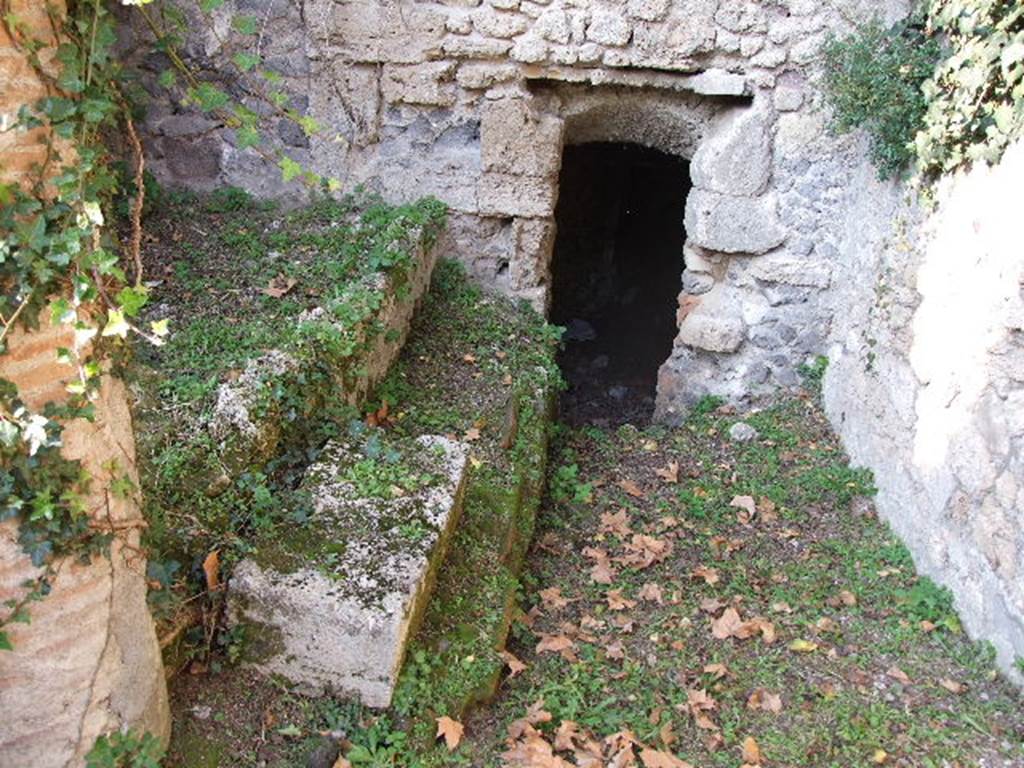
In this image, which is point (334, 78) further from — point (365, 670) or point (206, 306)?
point (365, 670)

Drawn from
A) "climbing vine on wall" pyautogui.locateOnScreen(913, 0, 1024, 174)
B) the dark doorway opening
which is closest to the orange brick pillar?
"climbing vine on wall" pyautogui.locateOnScreen(913, 0, 1024, 174)

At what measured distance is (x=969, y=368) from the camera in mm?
3691

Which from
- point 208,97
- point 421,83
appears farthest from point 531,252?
point 208,97

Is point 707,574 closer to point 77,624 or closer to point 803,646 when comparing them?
point 803,646

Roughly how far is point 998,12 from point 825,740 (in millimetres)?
2998

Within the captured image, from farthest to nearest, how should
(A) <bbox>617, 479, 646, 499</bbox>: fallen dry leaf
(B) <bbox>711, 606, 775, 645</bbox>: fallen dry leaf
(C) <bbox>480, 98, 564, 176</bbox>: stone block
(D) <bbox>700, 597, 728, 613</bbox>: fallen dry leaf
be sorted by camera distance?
1. (C) <bbox>480, 98, 564, 176</bbox>: stone block
2. (A) <bbox>617, 479, 646, 499</bbox>: fallen dry leaf
3. (D) <bbox>700, 597, 728, 613</bbox>: fallen dry leaf
4. (B) <bbox>711, 606, 775, 645</bbox>: fallen dry leaf

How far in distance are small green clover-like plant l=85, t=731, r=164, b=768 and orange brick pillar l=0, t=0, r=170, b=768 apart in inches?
1.3

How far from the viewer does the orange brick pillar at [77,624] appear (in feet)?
6.94

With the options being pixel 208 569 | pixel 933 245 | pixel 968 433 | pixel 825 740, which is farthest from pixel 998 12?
pixel 208 569

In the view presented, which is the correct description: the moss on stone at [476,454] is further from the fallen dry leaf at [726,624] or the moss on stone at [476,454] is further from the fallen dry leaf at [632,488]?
the fallen dry leaf at [726,624]

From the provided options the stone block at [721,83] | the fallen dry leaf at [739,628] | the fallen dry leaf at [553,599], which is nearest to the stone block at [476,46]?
the stone block at [721,83]

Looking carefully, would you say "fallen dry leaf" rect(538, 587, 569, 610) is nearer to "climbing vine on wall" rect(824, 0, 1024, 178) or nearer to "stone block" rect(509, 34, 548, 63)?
"climbing vine on wall" rect(824, 0, 1024, 178)

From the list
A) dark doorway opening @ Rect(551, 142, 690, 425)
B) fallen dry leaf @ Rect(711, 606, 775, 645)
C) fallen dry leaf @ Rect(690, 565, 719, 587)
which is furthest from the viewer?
dark doorway opening @ Rect(551, 142, 690, 425)

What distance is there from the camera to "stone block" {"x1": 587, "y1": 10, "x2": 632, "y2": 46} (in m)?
5.07
